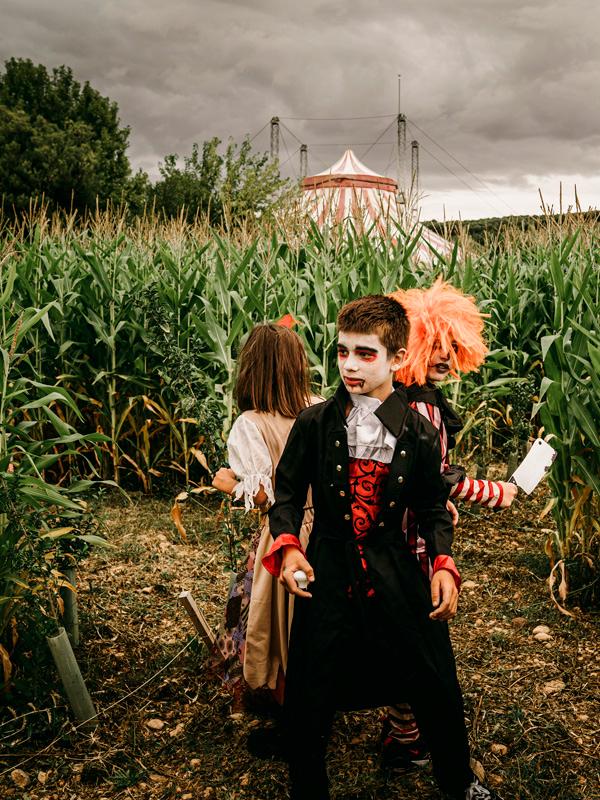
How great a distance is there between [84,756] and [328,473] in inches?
50.7

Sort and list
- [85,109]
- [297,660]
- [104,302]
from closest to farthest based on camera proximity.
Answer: [297,660] → [104,302] → [85,109]

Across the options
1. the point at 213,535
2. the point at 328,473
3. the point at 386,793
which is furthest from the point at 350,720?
the point at 213,535

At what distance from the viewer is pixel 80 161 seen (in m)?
25.6

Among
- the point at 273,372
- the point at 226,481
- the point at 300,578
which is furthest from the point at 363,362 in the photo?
the point at 226,481

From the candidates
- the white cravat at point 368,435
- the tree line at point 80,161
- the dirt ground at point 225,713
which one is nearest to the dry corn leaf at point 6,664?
the dirt ground at point 225,713

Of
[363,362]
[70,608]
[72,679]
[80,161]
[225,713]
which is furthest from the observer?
[80,161]

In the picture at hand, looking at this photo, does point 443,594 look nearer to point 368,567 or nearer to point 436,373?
point 368,567

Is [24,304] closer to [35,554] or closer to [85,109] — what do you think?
[35,554]

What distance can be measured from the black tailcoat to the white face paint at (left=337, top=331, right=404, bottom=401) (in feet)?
0.19

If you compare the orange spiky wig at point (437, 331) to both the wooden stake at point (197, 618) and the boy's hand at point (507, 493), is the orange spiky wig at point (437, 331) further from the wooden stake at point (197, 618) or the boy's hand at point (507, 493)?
the wooden stake at point (197, 618)

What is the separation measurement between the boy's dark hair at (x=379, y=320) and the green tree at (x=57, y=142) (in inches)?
825

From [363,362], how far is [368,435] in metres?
0.19

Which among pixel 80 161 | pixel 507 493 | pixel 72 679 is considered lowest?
pixel 72 679

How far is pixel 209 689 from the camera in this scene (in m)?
2.61
